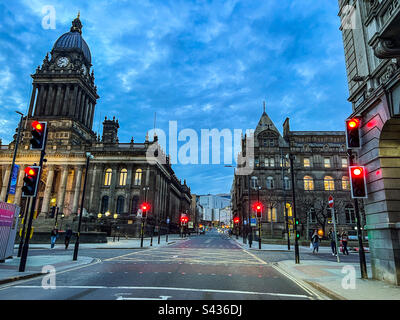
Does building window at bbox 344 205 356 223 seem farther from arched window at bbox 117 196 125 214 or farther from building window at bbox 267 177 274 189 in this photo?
arched window at bbox 117 196 125 214

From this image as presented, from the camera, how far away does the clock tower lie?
70.9m

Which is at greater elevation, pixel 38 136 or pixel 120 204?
pixel 38 136

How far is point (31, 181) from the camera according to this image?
11.2 m

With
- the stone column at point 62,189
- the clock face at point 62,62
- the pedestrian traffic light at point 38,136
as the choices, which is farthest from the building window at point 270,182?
the clock face at point 62,62

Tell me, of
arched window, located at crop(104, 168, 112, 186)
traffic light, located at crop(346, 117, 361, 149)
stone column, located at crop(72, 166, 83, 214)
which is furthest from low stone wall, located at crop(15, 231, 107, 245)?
traffic light, located at crop(346, 117, 361, 149)

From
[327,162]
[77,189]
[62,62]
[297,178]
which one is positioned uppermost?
→ [62,62]

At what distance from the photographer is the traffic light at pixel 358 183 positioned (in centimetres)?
1012

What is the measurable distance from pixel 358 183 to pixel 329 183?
51.5 meters

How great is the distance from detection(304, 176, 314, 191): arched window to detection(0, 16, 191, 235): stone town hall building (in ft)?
107

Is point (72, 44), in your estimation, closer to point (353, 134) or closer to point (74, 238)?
point (74, 238)

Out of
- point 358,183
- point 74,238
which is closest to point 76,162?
point 74,238
